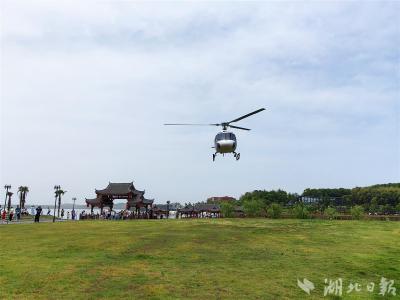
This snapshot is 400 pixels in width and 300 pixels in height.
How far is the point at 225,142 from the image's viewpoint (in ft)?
93.2

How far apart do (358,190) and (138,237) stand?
168837 mm

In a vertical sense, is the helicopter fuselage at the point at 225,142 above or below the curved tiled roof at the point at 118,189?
above

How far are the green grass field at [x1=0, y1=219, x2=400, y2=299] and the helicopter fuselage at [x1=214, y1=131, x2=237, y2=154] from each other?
253 inches

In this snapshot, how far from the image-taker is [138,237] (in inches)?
1043

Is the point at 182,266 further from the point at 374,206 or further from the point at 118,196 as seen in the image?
the point at 374,206

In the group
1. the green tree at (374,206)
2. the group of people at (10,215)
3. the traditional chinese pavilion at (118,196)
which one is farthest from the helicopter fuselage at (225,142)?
the green tree at (374,206)

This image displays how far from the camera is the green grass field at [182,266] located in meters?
13.4

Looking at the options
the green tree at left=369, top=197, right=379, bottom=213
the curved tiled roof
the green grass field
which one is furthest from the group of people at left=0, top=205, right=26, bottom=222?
the green tree at left=369, top=197, right=379, bottom=213

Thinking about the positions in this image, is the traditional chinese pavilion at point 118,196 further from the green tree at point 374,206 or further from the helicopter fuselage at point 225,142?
the green tree at point 374,206

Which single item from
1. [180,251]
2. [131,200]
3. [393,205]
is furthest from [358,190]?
[180,251]

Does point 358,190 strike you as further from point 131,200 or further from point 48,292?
point 48,292

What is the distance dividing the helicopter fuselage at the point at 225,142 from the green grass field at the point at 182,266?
6.43 metres

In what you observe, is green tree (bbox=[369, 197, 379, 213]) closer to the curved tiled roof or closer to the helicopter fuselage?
the curved tiled roof

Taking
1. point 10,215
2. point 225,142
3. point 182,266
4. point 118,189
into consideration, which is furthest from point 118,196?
point 182,266
